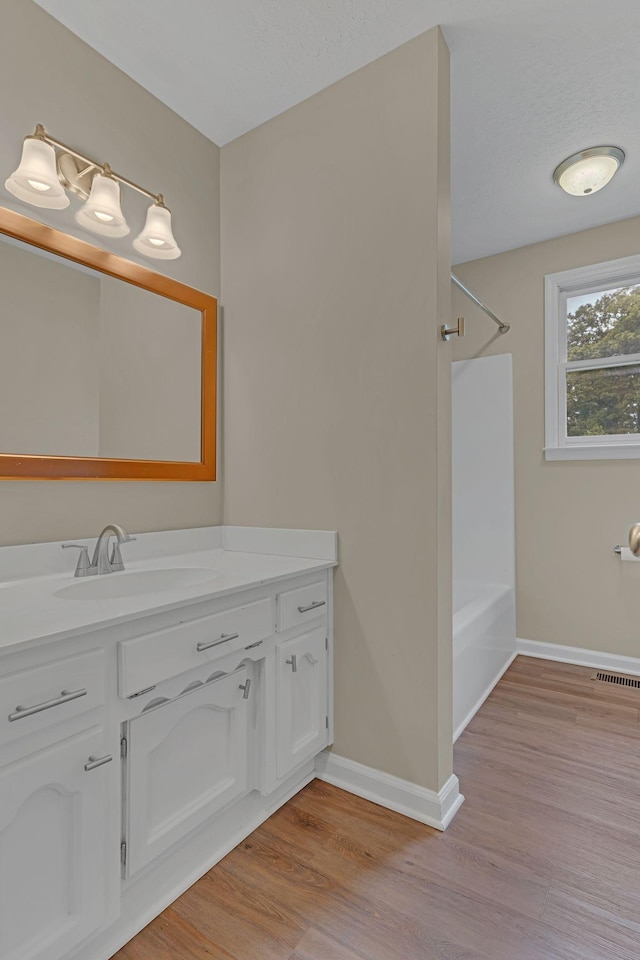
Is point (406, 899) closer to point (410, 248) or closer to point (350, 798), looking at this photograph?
point (350, 798)

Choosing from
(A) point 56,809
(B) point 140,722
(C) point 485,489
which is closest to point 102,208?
(B) point 140,722

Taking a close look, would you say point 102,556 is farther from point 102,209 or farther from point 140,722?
point 102,209

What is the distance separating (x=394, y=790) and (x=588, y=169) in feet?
8.78

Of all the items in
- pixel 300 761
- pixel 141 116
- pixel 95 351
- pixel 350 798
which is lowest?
pixel 350 798

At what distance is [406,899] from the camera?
124 centimetres

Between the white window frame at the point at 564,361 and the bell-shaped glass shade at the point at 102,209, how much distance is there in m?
2.42

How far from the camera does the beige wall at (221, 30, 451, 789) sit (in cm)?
156

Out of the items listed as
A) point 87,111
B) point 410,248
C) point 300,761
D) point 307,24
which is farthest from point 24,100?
point 300,761

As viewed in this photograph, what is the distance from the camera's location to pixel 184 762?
125 cm

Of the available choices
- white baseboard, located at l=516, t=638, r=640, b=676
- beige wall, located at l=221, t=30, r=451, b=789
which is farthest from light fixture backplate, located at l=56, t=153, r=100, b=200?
white baseboard, located at l=516, t=638, r=640, b=676

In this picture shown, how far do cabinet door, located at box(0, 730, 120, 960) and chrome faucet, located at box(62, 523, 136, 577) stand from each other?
60 cm

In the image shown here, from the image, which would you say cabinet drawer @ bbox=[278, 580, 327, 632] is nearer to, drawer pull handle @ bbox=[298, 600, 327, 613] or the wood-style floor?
drawer pull handle @ bbox=[298, 600, 327, 613]

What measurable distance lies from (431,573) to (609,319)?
2191mm

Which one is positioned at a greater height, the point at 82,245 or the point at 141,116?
the point at 141,116
